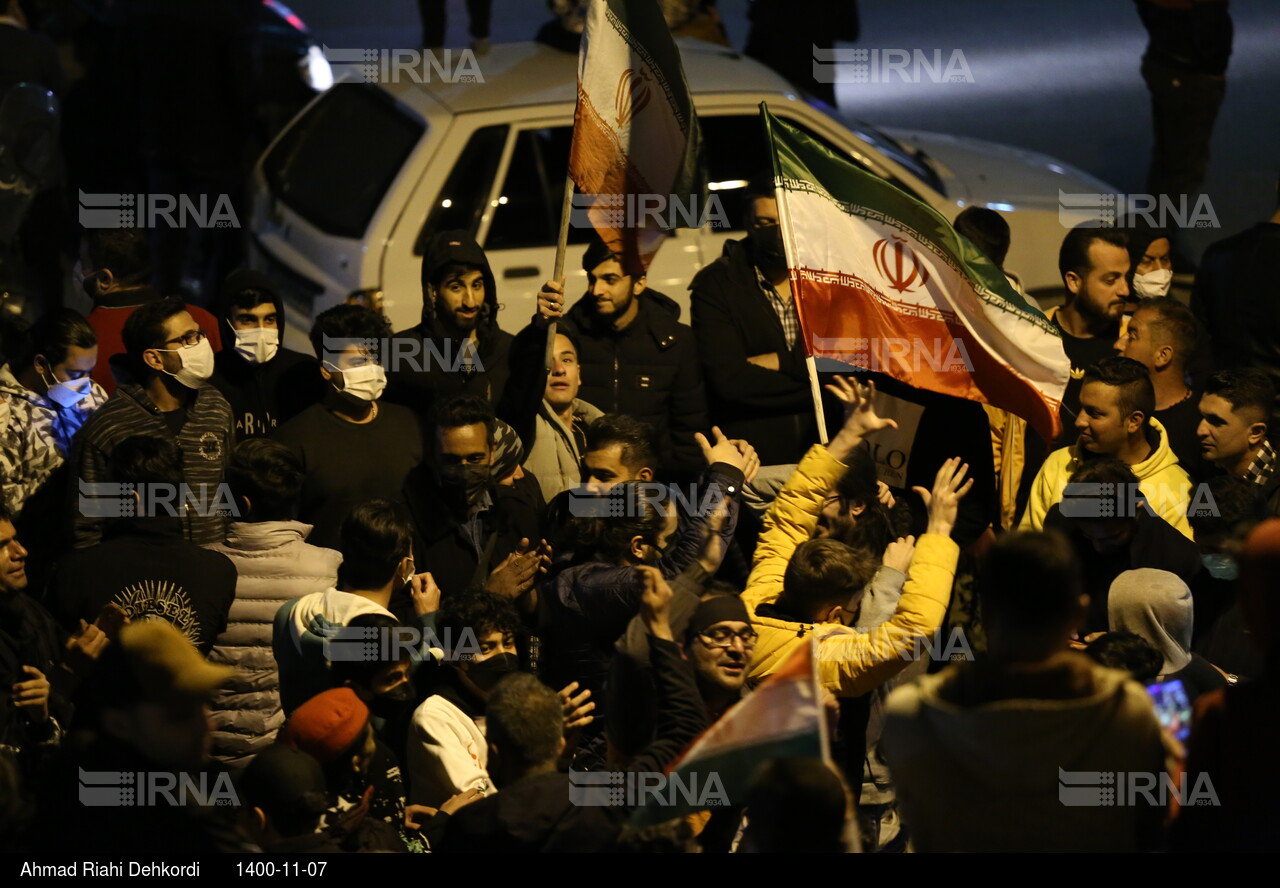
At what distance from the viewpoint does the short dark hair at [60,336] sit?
7.64 meters

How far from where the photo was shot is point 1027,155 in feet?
38.1

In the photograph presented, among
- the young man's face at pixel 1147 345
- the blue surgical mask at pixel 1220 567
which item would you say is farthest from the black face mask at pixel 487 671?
the young man's face at pixel 1147 345

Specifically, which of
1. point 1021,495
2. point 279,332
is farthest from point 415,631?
point 1021,495

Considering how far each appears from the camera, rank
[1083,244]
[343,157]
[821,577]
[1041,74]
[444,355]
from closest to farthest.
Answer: [821,577] < [444,355] < [1083,244] < [343,157] < [1041,74]

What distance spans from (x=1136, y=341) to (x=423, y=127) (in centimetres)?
422

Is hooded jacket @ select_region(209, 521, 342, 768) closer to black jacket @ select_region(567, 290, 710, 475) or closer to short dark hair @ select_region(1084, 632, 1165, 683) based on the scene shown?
black jacket @ select_region(567, 290, 710, 475)

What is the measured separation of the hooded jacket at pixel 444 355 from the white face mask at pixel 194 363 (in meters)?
0.75

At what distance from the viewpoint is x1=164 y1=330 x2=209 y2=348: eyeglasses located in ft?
23.9

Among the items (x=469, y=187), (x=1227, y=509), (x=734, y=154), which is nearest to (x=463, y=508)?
(x=1227, y=509)

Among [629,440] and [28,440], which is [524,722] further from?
[28,440]

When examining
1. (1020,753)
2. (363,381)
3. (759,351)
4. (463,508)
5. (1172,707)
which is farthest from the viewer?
(759,351)

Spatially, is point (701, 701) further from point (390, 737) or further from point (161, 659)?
point (161, 659)

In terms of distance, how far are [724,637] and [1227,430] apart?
108 inches

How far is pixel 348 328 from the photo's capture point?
741cm
